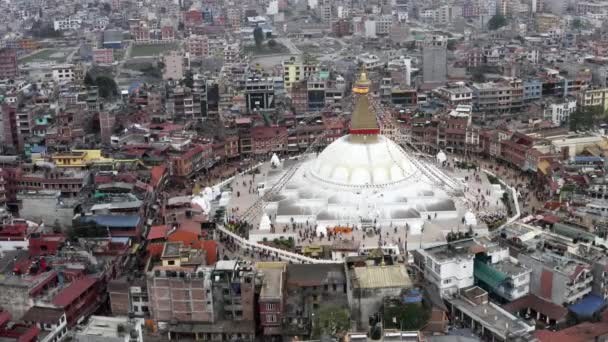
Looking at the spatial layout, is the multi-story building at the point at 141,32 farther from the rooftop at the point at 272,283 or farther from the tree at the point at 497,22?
the rooftop at the point at 272,283

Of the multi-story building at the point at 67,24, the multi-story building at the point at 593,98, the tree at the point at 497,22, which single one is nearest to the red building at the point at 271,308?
the multi-story building at the point at 593,98

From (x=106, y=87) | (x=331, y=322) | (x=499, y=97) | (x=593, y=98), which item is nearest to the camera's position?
(x=331, y=322)

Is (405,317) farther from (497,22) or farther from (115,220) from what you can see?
(497,22)

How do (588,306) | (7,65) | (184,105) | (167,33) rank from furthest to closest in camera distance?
(167,33)
(7,65)
(184,105)
(588,306)

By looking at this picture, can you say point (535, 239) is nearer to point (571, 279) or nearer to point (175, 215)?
point (571, 279)

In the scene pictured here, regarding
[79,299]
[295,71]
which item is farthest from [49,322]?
[295,71]

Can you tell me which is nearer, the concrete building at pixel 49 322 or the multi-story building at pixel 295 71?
the concrete building at pixel 49 322
